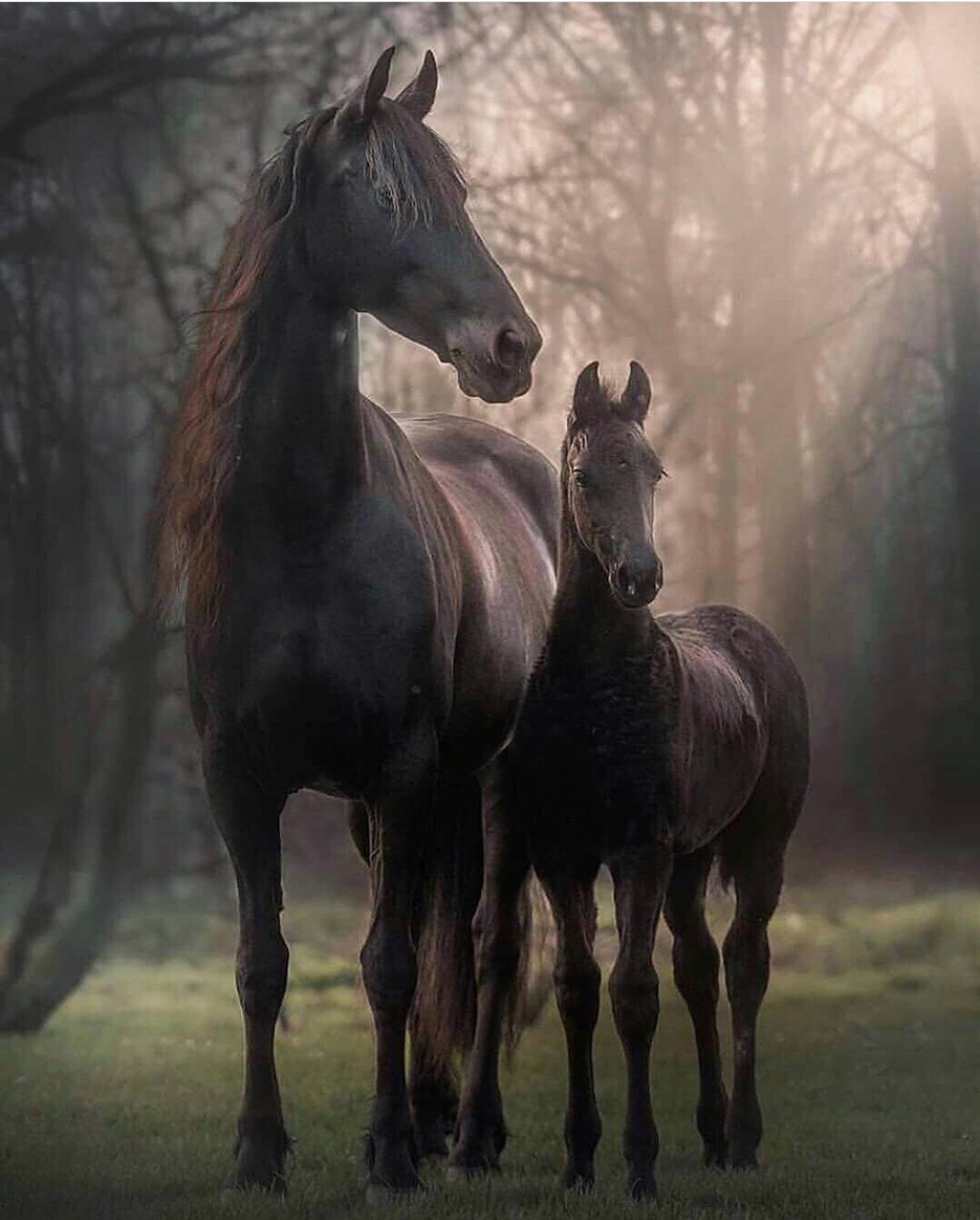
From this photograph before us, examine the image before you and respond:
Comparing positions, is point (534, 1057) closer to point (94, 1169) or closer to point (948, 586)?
point (94, 1169)

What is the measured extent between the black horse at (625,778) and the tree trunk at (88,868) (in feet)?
7.28

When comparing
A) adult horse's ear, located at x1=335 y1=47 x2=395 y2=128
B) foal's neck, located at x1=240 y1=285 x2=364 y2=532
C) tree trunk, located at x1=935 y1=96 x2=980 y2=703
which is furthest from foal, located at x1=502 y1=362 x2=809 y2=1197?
tree trunk, located at x1=935 y1=96 x2=980 y2=703

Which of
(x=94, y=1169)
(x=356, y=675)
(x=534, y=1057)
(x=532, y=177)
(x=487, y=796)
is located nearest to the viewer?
(x=356, y=675)

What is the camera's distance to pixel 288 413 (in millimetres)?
3412

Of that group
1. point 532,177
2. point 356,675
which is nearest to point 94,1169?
point 356,675

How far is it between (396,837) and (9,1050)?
2.69 metres

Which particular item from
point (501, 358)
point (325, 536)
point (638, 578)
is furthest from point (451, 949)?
point (501, 358)

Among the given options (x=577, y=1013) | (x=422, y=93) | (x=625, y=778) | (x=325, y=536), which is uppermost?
→ (x=422, y=93)

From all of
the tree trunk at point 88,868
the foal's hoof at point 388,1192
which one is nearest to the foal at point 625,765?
the foal's hoof at point 388,1192

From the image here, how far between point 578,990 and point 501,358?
4.07 feet

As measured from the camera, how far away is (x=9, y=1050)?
5.55 m

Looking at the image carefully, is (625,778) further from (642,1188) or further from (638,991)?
(642,1188)

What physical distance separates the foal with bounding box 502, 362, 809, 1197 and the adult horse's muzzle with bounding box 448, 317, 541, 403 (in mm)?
237

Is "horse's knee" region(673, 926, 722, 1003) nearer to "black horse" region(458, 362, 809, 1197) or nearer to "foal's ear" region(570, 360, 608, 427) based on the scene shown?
"black horse" region(458, 362, 809, 1197)
